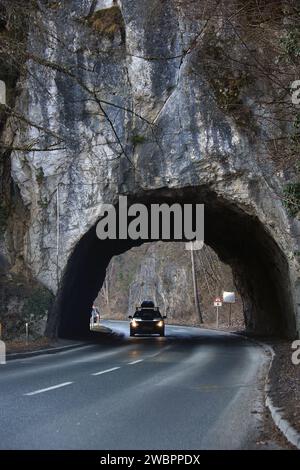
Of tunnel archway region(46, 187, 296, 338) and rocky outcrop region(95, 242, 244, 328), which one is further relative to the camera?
rocky outcrop region(95, 242, 244, 328)

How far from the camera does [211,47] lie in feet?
81.6

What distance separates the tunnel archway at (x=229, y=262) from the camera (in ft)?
85.7

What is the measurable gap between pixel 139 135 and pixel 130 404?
16873mm

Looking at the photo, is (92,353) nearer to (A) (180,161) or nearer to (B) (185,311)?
(A) (180,161)

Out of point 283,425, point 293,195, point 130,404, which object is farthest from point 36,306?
point 283,425

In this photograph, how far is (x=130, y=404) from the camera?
389 inches

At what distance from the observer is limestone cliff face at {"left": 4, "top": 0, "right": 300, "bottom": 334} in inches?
967

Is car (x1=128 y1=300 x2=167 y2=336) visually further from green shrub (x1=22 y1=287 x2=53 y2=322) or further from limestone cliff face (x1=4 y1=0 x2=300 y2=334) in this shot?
green shrub (x1=22 y1=287 x2=53 y2=322)

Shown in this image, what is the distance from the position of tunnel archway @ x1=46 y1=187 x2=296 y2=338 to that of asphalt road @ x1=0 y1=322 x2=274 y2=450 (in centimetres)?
923

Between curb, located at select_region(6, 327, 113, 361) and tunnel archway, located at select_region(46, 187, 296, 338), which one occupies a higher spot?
tunnel archway, located at select_region(46, 187, 296, 338)

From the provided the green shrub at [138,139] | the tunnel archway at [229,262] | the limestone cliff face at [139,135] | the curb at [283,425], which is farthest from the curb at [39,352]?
the curb at [283,425]

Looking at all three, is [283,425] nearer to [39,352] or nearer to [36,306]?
[39,352]

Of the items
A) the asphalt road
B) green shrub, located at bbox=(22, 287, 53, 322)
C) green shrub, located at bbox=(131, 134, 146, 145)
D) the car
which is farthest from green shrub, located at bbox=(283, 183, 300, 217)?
the car

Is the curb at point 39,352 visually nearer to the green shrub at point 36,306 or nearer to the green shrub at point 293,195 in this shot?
the green shrub at point 36,306
